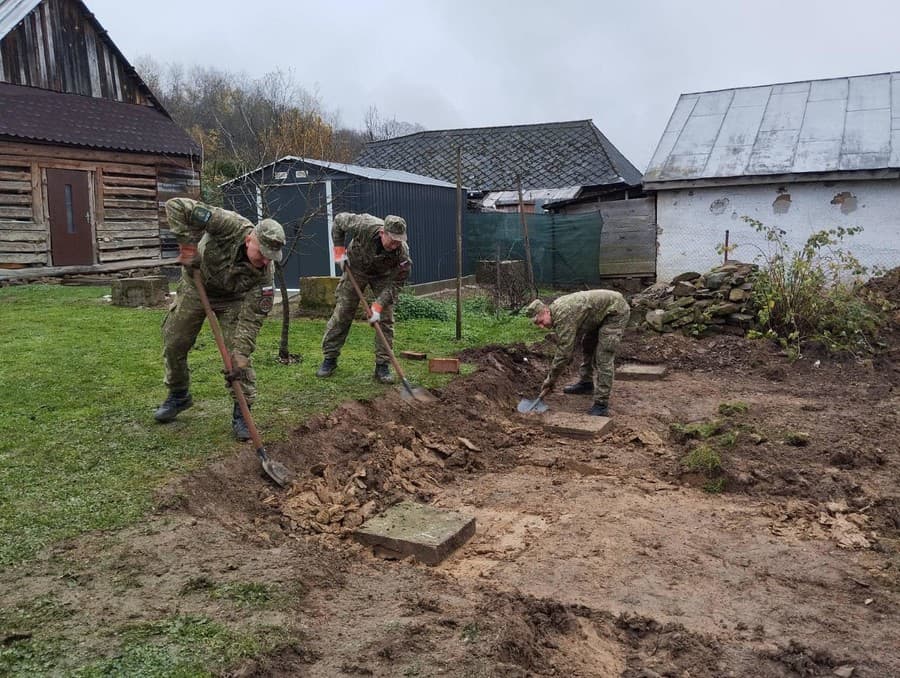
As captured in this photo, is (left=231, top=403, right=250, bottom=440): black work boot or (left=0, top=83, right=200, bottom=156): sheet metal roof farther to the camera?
(left=0, top=83, right=200, bottom=156): sheet metal roof

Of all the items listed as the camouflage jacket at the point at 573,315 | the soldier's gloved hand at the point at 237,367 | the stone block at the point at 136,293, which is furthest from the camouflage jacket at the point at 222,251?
the stone block at the point at 136,293

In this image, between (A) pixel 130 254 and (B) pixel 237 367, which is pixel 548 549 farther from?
(A) pixel 130 254

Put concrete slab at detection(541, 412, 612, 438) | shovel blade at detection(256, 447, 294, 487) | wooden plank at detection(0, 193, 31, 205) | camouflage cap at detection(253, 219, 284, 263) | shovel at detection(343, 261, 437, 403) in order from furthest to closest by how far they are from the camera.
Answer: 1. wooden plank at detection(0, 193, 31, 205)
2. shovel at detection(343, 261, 437, 403)
3. concrete slab at detection(541, 412, 612, 438)
4. camouflage cap at detection(253, 219, 284, 263)
5. shovel blade at detection(256, 447, 294, 487)

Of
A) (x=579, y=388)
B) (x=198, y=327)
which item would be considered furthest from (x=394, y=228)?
(x=579, y=388)

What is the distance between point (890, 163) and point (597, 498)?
10324 millimetres

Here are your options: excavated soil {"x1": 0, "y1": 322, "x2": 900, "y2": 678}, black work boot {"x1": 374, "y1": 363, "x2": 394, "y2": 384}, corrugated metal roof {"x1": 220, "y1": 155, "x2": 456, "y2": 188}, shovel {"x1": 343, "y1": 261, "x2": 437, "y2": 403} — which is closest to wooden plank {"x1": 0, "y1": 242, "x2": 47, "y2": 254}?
corrugated metal roof {"x1": 220, "y1": 155, "x2": 456, "y2": 188}

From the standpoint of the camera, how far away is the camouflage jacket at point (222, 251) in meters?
5.09

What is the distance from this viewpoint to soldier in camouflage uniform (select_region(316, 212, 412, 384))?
7.12m

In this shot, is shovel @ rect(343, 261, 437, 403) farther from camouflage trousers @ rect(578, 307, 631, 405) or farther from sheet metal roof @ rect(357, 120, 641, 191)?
sheet metal roof @ rect(357, 120, 641, 191)

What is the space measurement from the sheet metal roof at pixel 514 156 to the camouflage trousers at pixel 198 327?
15991 millimetres

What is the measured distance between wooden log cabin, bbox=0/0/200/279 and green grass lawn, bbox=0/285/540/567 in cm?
407

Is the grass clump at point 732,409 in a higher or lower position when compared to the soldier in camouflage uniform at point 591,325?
lower

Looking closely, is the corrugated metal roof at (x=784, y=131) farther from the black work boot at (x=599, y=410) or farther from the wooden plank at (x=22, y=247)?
the wooden plank at (x=22, y=247)

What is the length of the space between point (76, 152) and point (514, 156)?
1250cm
